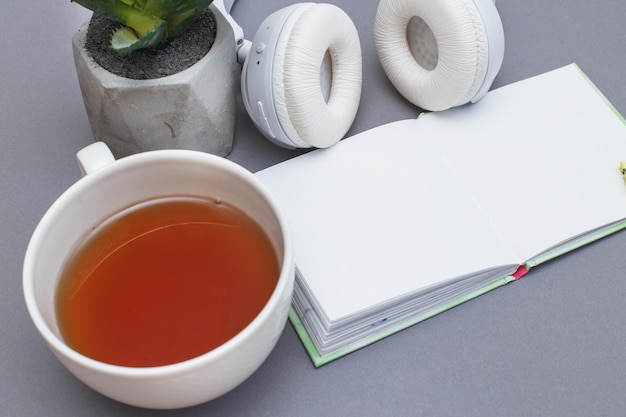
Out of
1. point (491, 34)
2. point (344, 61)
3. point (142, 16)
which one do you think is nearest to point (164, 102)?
point (142, 16)

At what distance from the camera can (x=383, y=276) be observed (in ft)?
1.99

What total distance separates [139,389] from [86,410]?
13 centimetres

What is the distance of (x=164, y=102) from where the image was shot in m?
0.61

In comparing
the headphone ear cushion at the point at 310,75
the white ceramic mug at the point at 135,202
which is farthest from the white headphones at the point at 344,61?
the white ceramic mug at the point at 135,202

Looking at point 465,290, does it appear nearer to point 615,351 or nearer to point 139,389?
A: point 615,351

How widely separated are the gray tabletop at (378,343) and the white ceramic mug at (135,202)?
0.09m

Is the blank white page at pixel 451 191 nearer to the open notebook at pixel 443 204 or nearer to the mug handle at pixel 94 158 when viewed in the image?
the open notebook at pixel 443 204

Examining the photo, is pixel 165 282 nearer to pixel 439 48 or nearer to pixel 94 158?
pixel 94 158

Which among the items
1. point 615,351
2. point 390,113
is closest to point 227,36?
point 390,113

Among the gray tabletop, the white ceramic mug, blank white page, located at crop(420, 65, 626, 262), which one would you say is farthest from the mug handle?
blank white page, located at crop(420, 65, 626, 262)

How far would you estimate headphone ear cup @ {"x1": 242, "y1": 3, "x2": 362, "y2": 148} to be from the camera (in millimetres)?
629

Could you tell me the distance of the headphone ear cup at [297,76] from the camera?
2.06 ft

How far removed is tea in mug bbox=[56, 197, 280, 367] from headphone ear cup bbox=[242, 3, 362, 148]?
0.11 metres

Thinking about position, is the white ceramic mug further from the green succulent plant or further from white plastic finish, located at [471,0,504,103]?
white plastic finish, located at [471,0,504,103]
